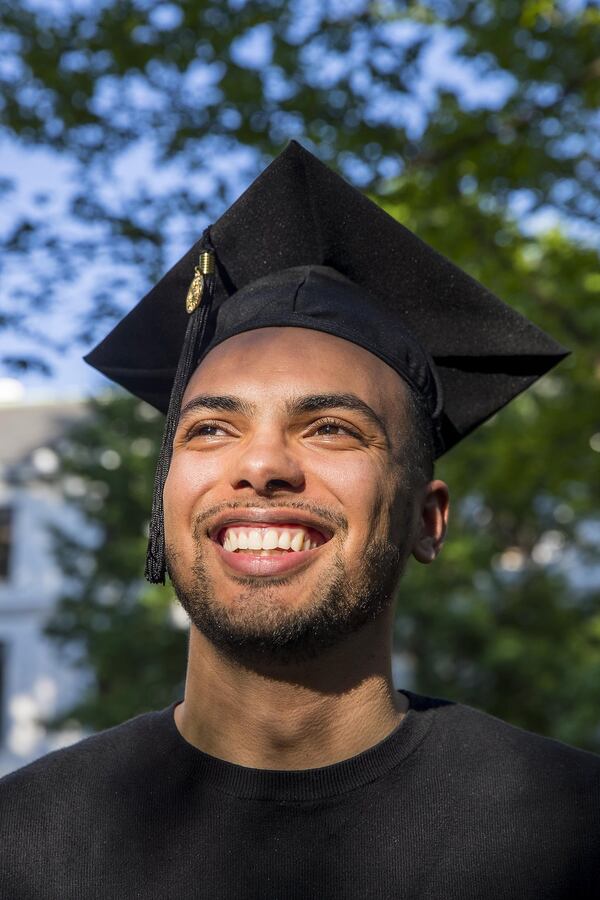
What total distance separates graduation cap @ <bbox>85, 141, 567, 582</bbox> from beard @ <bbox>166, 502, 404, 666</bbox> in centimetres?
28

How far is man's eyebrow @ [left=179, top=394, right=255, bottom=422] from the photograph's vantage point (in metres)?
2.44

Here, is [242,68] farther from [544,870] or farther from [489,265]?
[544,870]

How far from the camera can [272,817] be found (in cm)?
229

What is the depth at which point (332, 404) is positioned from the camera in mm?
2439

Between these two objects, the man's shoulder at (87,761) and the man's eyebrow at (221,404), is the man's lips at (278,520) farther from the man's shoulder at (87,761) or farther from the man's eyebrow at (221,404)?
the man's shoulder at (87,761)

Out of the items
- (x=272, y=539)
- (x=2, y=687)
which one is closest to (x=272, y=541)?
(x=272, y=539)

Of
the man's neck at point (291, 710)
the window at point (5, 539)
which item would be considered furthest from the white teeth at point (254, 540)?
the window at point (5, 539)

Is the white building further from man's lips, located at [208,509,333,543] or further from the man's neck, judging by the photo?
man's lips, located at [208,509,333,543]

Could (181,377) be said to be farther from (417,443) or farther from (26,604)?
(26,604)

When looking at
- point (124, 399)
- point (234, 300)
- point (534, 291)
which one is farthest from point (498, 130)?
point (124, 399)

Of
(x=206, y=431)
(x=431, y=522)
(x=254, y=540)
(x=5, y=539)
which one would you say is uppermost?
(x=206, y=431)

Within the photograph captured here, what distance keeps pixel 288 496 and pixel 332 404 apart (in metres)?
0.24

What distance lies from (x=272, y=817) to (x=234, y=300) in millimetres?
1226

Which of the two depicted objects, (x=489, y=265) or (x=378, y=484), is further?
(x=489, y=265)
